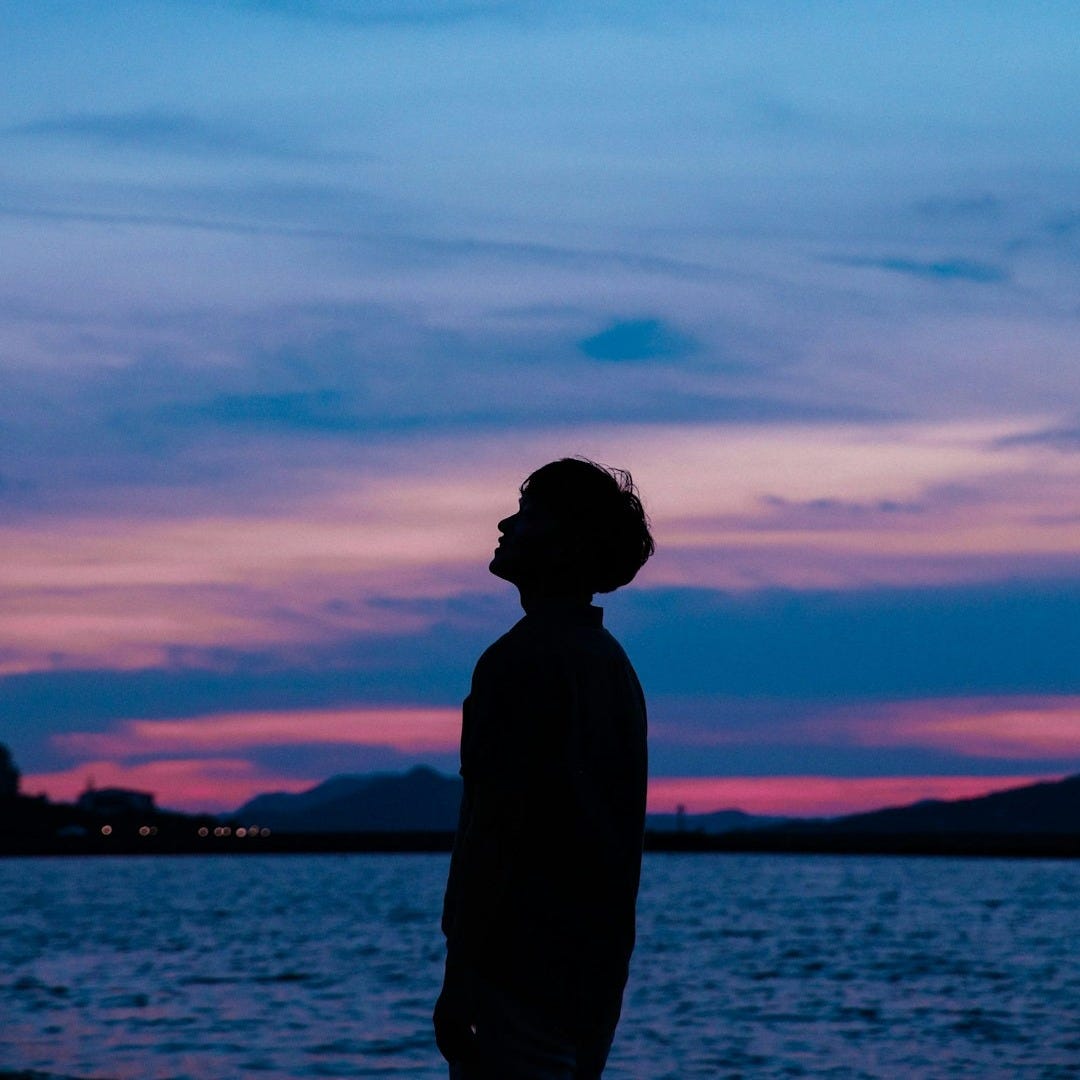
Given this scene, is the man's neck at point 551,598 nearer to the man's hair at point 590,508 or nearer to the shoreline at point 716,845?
the man's hair at point 590,508

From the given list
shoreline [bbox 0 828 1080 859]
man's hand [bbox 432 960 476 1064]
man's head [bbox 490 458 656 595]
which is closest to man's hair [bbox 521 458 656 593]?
man's head [bbox 490 458 656 595]

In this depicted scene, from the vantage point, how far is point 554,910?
12.5 feet

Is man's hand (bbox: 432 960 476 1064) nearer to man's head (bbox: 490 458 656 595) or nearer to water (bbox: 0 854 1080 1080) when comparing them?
man's head (bbox: 490 458 656 595)

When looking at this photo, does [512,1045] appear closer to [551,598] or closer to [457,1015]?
[457,1015]

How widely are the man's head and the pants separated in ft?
2.91

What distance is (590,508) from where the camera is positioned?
396cm

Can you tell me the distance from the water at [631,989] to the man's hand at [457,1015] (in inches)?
742

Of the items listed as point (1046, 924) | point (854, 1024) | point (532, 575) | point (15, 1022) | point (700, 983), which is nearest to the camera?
point (532, 575)

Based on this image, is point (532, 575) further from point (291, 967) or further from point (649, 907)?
point (649, 907)

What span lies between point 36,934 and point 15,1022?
3310 cm

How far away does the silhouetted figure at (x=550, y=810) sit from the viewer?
371 cm

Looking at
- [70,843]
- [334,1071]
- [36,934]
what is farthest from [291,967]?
[70,843]

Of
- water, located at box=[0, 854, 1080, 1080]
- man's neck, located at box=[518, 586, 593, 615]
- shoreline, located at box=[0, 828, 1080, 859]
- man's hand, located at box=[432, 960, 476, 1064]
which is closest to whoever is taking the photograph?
man's hand, located at box=[432, 960, 476, 1064]

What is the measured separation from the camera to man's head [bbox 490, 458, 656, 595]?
3.95 m
